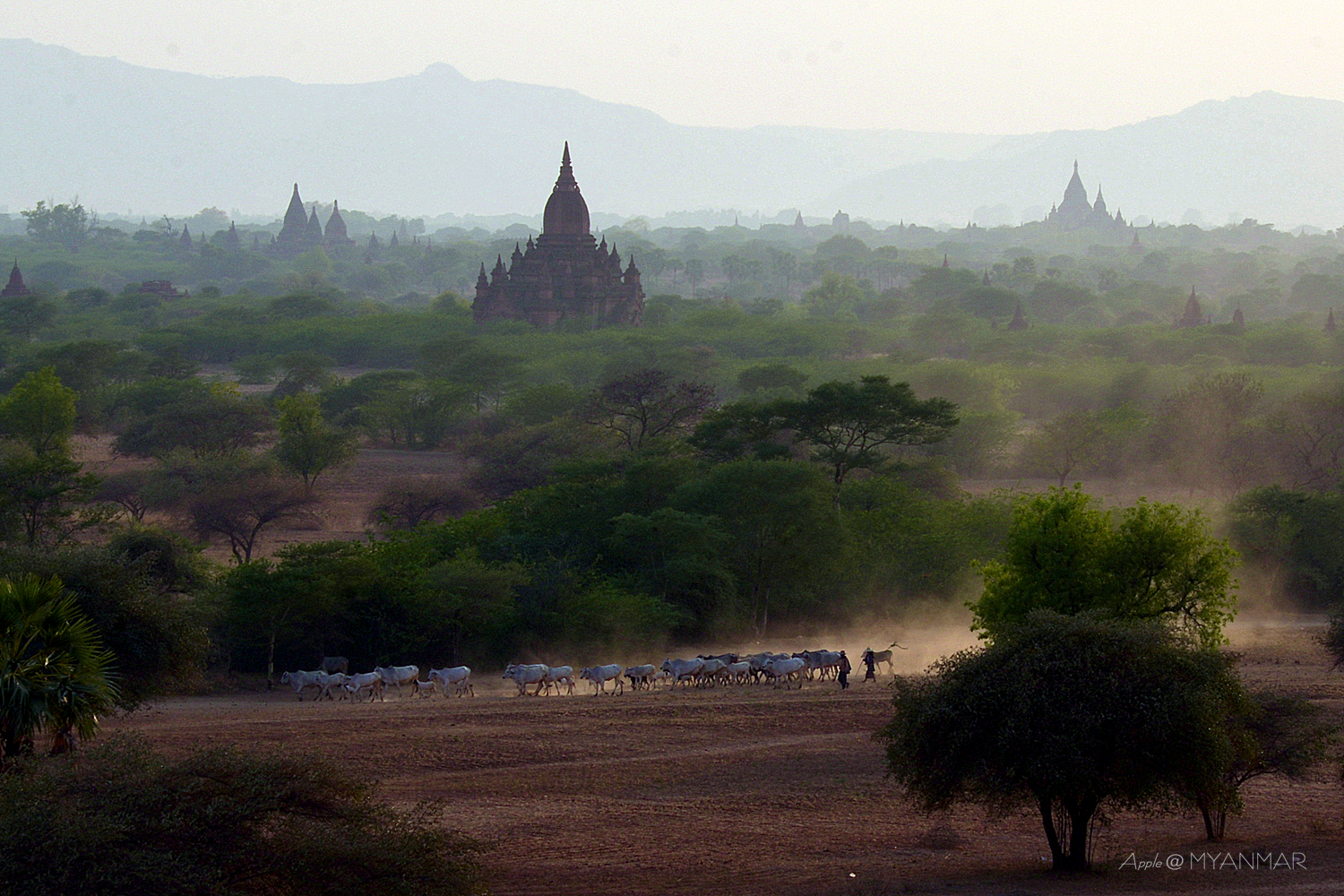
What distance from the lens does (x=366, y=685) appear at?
21891mm

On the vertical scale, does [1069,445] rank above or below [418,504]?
above

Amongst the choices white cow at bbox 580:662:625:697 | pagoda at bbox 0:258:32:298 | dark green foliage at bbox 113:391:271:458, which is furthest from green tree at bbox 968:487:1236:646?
pagoda at bbox 0:258:32:298

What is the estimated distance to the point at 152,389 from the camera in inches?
A: 2047

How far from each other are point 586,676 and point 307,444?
2141 centimetres

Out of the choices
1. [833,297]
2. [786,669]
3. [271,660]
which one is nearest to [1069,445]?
[786,669]

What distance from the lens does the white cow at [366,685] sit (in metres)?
21.7

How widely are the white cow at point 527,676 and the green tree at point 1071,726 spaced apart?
9074 mm

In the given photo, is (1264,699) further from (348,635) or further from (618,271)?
(618,271)

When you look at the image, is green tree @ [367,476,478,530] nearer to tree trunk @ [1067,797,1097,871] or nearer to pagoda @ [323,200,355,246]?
tree trunk @ [1067,797,1097,871]

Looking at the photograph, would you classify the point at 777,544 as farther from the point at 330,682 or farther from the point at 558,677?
the point at 330,682

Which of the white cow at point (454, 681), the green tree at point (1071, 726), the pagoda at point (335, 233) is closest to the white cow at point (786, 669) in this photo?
the white cow at point (454, 681)

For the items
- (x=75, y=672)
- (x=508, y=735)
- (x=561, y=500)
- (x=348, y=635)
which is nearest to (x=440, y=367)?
Answer: (x=561, y=500)

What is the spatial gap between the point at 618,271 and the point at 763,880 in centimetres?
6745

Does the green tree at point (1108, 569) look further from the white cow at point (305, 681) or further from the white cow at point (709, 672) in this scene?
the white cow at point (305, 681)
